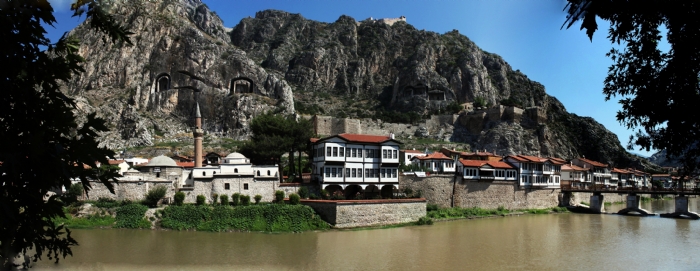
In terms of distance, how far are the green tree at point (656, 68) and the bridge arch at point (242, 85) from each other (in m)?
74.0

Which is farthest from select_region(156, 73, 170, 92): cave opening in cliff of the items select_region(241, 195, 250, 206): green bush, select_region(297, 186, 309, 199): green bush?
select_region(241, 195, 250, 206): green bush

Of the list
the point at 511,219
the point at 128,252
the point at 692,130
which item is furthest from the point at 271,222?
the point at 692,130

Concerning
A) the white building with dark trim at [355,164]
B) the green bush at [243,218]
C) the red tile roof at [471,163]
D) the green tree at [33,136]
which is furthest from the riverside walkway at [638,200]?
the green tree at [33,136]

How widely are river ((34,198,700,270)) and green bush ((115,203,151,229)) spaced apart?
118 cm

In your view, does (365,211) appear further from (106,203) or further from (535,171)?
(535,171)

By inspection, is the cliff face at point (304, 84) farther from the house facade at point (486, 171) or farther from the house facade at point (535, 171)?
the house facade at point (486, 171)

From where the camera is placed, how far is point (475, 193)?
40.8 metres

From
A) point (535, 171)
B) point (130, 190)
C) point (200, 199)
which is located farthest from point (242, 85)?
point (200, 199)

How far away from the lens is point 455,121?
82562mm

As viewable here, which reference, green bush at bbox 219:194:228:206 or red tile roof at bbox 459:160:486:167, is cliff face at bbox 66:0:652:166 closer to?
red tile roof at bbox 459:160:486:167

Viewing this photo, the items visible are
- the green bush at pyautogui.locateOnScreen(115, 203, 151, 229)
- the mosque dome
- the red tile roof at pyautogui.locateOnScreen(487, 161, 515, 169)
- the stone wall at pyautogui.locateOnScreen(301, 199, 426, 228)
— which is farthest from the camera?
the red tile roof at pyautogui.locateOnScreen(487, 161, 515, 169)

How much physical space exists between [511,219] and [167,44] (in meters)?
63.2

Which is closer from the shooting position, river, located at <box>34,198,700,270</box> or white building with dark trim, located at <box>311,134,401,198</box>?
river, located at <box>34,198,700,270</box>

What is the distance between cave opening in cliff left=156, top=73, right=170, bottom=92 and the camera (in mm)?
77750
